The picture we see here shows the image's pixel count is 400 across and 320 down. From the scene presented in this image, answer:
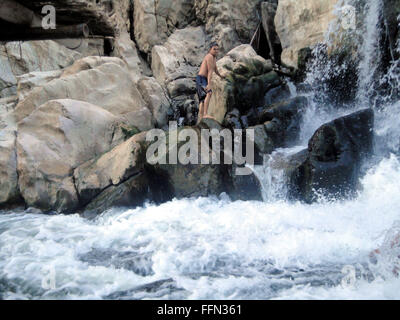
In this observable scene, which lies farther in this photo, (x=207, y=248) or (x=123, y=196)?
(x=123, y=196)

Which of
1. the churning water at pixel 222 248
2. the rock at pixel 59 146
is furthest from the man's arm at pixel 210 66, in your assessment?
the churning water at pixel 222 248

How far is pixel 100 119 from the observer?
7.11 m

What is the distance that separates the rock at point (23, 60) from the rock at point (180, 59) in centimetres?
384

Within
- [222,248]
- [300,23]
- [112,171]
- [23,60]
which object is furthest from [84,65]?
[222,248]

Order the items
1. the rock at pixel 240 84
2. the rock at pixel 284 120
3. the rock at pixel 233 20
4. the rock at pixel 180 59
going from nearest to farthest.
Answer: the rock at pixel 284 120
the rock at pixel 240 84
the rock at pixel 180 59
the rock at pixel 233 20

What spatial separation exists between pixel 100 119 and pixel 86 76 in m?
1.70

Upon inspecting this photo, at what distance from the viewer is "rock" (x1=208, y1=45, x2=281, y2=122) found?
8305 mm

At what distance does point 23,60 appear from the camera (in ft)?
39.8

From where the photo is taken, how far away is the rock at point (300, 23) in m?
9.12

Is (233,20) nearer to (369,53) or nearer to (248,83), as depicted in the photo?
(248,83)

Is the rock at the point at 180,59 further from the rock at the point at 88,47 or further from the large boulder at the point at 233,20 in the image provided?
the rock at the point at 88,47

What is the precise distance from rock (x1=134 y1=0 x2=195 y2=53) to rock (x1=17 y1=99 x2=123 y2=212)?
6917 millimetres

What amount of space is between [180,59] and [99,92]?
16.3ft

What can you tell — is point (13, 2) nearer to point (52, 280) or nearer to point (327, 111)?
point (52, 280)
